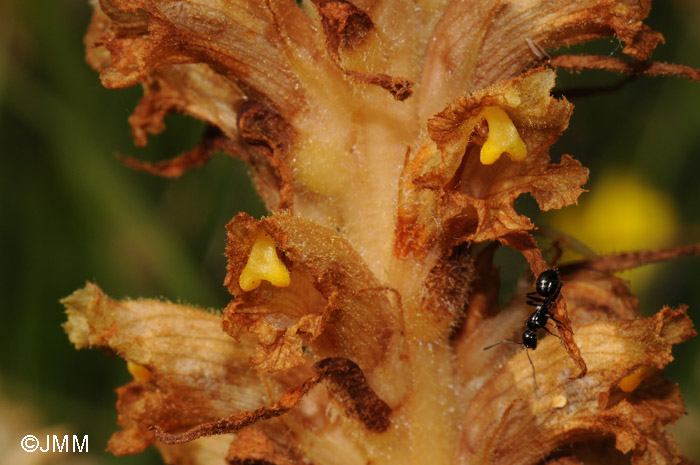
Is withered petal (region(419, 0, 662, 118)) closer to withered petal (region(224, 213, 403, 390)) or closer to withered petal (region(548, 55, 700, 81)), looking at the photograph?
withered petal (region(548, 55, 700, 81))

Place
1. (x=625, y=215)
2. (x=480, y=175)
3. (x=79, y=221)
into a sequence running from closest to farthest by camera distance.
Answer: (x=480, y=175) < (x=79, y=221) < (x=625, y=215)

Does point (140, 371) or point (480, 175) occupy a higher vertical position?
point (480, 175)

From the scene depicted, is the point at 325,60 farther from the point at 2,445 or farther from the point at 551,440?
the point at 2,445

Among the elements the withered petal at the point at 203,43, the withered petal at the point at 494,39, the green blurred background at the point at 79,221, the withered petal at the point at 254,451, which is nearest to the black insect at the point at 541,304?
the withered petal at the point at 494,39

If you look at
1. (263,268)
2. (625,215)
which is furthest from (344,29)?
(625,215)

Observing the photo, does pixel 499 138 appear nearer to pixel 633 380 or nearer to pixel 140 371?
pixel 633 380

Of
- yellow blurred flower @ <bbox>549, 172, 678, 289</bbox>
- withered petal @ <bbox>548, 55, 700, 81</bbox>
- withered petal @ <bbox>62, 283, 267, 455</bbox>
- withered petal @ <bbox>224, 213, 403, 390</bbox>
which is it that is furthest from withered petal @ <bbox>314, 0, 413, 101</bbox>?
yellow blurred flower @ <bbox>549, 172, 678, 289</bbox>
